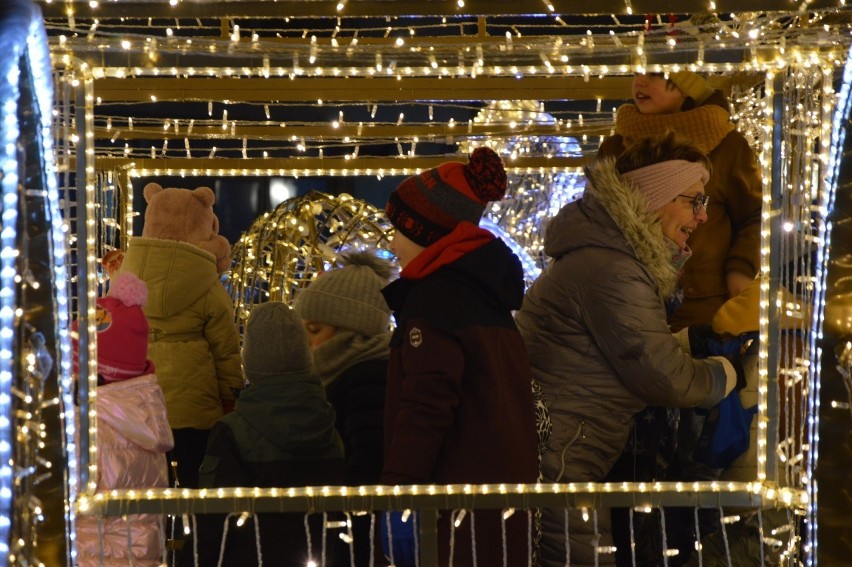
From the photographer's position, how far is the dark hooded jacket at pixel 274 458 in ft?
13.3

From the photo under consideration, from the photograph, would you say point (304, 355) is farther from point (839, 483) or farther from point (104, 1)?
point (839, 483)

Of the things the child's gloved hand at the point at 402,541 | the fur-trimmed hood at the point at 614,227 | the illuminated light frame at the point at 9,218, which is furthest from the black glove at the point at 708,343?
the illuminated light frame at the point at 9,218

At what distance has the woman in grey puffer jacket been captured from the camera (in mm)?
3826

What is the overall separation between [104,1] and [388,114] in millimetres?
6104

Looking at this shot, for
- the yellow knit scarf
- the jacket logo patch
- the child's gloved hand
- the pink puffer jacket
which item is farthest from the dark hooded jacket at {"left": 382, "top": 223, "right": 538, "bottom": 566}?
the yellow knit scarf

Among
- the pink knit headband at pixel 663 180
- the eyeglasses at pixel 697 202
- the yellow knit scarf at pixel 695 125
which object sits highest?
the yellow knit scarf at pixel 695 125

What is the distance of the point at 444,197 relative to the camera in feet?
13.0

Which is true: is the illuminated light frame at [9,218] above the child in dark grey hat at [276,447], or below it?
above

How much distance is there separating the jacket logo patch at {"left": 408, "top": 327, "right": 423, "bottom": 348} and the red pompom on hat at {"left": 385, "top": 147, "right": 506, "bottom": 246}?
0.41 m

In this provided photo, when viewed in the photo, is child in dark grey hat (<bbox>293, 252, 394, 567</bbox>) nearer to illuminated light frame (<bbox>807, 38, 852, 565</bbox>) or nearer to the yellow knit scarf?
the yellow knit scarf

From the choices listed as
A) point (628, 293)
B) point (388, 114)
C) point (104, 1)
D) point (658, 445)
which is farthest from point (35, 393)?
point (388, 114)

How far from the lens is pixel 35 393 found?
2922mm

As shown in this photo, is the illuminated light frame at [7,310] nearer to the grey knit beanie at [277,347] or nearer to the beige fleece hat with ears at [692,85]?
the grey knit beanie at [277,347]

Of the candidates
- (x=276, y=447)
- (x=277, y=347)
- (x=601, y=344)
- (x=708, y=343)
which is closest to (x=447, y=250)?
(x=601, y=344)
